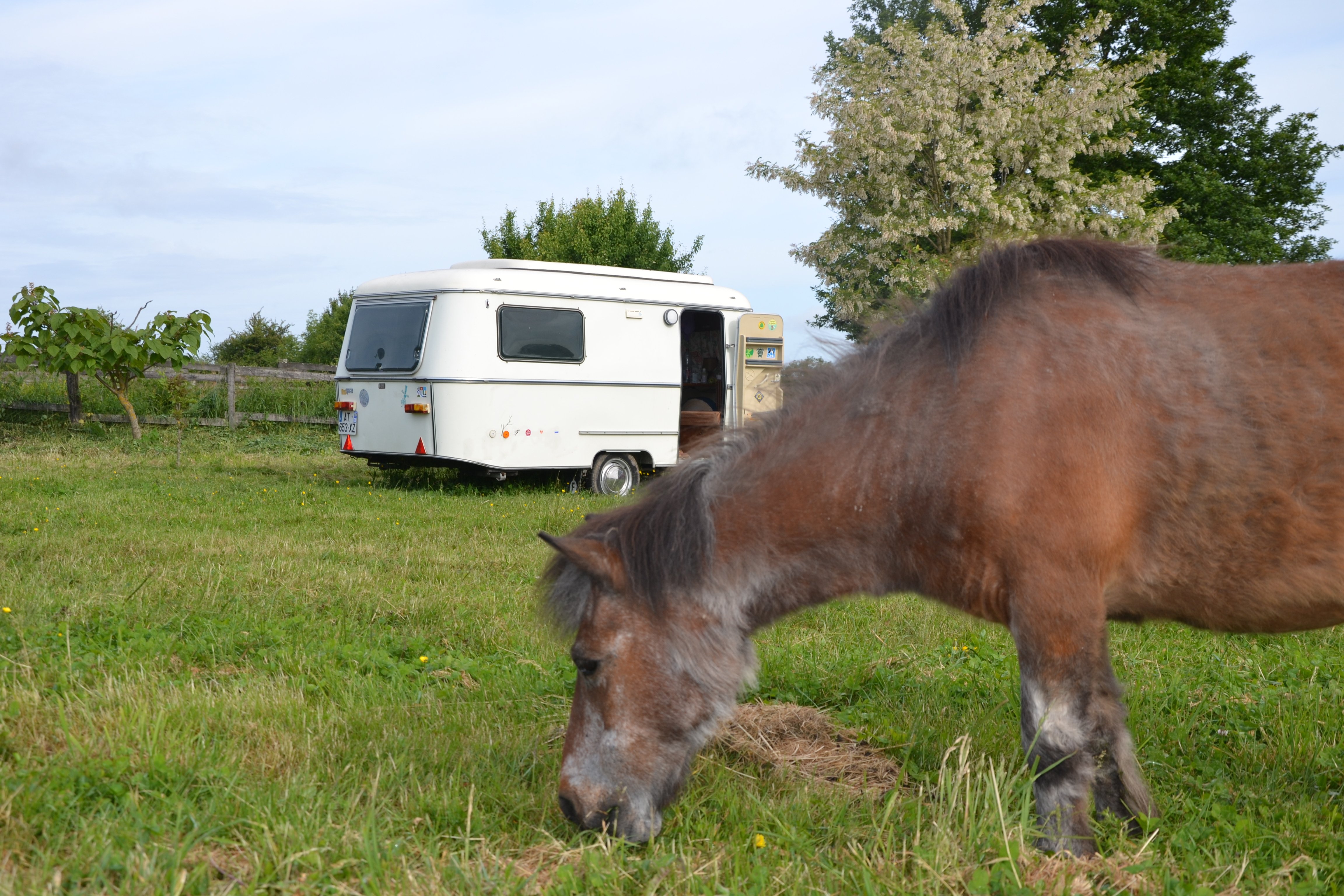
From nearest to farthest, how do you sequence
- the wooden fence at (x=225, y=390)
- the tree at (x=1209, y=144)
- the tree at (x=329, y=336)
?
the wooden fence at (x=225, y=390) < the tree at (x=1209, y=144) < the tree at (x=329, y=336)

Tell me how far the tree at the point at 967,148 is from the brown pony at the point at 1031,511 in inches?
615

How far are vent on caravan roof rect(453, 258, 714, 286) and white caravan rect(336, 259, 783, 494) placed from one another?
0.03 m

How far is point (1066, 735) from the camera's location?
2.58 m

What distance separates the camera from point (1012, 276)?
2902 mm

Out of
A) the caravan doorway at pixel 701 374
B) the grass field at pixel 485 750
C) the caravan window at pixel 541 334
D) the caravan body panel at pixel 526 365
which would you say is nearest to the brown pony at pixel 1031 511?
the grass field at pixel 485 750

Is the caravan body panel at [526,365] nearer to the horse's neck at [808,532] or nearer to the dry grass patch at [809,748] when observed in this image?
the dry grass patch at [809,748]

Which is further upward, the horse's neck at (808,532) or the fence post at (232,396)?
the fence post at (232,396)

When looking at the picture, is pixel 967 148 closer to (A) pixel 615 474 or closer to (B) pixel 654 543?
(A) pixel 615 474

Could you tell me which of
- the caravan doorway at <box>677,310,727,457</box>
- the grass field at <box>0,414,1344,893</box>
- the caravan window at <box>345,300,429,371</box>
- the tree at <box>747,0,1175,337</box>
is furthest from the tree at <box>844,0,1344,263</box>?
the grass field at <box>0,414,1344,893</box>

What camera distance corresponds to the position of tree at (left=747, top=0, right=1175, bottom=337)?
18828 mm

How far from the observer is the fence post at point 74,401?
56.0 feet

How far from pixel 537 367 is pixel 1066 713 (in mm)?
9936

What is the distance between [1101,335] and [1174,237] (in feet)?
77.2

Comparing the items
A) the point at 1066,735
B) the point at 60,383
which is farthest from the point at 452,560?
the point at 60,383
